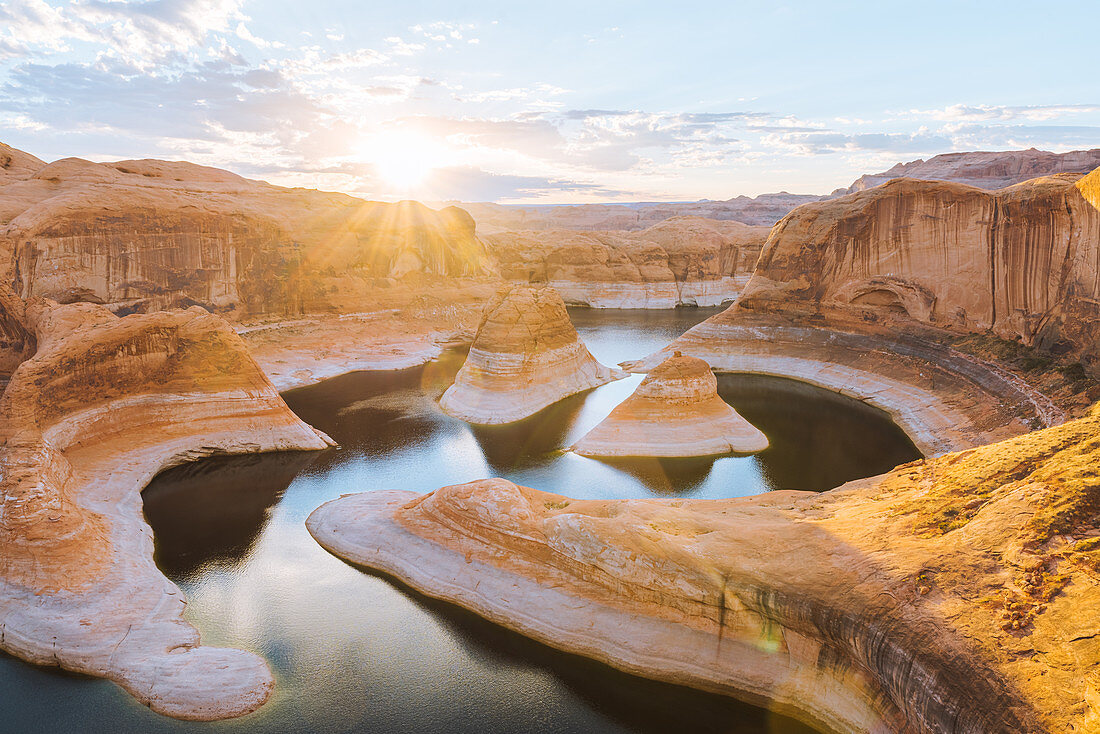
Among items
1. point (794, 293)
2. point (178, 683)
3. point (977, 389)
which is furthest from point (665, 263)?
point (178, 683)

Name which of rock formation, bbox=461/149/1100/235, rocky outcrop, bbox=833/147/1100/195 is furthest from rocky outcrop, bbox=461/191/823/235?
rocky outcrop, bbox=833/147/1100/195

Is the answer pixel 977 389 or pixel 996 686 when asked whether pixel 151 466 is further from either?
pixel 977 389

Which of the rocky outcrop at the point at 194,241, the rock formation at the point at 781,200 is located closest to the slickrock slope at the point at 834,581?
the rocky outcrop at the point at 194,241

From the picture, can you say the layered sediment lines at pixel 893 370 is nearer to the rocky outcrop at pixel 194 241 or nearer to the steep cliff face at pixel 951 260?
the steep cliff face at pixel 951 260

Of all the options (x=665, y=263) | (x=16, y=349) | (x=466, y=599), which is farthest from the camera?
(x=665, y=263)

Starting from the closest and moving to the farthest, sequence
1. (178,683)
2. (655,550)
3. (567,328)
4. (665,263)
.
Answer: (178,683)
(655,550)
(567,328)
(665,263)

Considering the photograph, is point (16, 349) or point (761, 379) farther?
point (761, 379)

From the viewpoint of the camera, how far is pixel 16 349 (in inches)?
818

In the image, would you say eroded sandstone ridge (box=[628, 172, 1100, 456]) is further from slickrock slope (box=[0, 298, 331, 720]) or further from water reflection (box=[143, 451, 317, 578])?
slickrock slope (box=[0, 298, 331, 720])

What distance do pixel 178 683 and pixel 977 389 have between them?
28620 mm

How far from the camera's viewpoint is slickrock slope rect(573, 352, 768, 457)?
72.2ft

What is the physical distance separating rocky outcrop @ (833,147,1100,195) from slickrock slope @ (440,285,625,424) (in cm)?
5235

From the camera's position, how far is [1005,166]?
73.6m

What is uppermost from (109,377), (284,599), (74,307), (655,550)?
(74,307)
